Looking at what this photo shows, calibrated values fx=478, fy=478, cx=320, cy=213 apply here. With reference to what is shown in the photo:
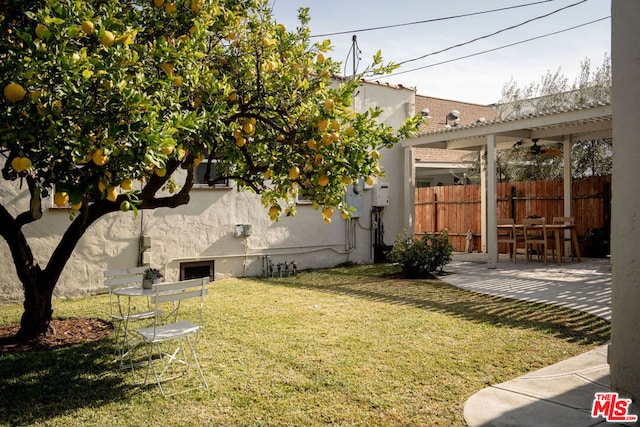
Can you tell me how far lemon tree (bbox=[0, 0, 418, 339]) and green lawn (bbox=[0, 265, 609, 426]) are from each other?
4.73 ft

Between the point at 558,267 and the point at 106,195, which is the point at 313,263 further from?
the point at 106,195

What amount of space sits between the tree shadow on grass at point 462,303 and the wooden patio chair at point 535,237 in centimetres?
354

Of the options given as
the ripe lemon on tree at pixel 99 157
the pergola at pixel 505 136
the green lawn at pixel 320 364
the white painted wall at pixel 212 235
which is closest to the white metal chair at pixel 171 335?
the green lawn at pixel 320 364

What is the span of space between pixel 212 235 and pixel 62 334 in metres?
4.66

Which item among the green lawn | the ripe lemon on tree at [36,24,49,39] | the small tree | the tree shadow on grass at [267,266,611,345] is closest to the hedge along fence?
the small tree

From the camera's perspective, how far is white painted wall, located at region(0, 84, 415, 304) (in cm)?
830

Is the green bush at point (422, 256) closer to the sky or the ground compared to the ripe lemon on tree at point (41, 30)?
closer to the ground

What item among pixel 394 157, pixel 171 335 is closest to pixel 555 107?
pixel 394 157

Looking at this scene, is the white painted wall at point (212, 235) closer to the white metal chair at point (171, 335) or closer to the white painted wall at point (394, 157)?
the white painted wall at point (394, 157)

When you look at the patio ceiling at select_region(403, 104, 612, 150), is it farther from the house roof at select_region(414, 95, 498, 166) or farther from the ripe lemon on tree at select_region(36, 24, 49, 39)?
the ripe lemon on tree at select_region(36, 24, 49, 39)

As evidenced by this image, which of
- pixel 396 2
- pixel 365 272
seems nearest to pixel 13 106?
pixel 365 272

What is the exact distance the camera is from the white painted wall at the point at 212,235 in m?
8.30

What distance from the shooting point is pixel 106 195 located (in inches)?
113

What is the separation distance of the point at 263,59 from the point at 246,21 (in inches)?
24.2
